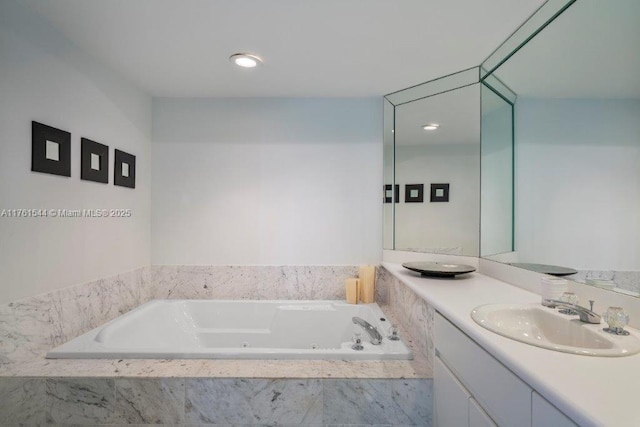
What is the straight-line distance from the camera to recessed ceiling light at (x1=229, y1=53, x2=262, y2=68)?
5.99 feet

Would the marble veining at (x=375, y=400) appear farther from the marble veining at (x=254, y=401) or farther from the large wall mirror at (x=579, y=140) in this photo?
the large wall mirror at (x=579, y=140)

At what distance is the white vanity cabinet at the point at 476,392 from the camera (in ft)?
2.42

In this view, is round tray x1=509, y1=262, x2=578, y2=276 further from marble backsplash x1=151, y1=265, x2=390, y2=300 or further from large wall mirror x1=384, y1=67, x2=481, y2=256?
marble backsplash x1=151, y1=265, x2=390, y2=300

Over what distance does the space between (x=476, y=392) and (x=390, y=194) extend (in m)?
1.65

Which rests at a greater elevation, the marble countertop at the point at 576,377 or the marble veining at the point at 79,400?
the marble countertop at the point at 576,377

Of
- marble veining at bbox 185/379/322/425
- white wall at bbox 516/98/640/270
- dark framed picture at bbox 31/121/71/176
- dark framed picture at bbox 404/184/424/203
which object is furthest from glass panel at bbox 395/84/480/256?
dark framed picture at bbox 31/121/71/176

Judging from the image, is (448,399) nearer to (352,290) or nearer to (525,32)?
(352,290)

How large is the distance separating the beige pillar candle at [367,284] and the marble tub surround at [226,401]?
1035 mm

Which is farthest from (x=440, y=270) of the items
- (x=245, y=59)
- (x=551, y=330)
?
(x=245, y=59)

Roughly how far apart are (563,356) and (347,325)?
1.64m

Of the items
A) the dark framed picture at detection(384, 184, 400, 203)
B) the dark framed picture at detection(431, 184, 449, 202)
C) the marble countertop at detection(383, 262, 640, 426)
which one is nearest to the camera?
the marble countertop at detection(383, 262, 640, 426)

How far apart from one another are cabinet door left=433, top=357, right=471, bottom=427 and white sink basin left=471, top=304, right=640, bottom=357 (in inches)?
11.4

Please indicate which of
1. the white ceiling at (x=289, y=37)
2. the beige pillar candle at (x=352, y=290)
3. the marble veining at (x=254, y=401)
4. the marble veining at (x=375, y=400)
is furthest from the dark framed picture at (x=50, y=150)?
the beige pillar candle at (x=352, y=290)

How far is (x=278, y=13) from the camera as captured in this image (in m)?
1.45
